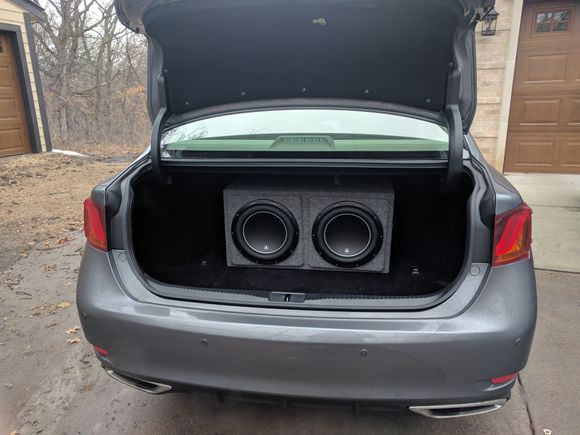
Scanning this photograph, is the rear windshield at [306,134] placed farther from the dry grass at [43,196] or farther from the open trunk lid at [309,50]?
the dry grass at [43,196]

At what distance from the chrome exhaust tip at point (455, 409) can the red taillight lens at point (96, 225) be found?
120 centimetres

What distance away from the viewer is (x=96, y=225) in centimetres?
158

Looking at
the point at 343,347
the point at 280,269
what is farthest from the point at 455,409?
the point at 280,269

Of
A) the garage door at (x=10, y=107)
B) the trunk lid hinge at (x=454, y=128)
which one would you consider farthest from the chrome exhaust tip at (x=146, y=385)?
the garage door at (x=10, y=107)

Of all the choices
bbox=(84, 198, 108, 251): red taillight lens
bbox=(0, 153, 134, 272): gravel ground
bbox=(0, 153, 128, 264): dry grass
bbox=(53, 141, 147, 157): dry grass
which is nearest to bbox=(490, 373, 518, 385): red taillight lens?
bbox=(84, 198, 108, 251): red taillight lens

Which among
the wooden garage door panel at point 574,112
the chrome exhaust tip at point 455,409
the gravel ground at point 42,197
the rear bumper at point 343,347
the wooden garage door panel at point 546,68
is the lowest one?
the gravel ground at point 42,197

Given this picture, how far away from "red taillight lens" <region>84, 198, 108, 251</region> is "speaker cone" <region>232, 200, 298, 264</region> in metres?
0.60

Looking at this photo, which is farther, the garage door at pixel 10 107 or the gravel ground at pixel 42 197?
the garage door at pixel 10 107

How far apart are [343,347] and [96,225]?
1.00 meters

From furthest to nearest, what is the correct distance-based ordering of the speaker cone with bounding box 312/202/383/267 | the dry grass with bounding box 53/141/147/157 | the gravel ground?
1. the dry grass with bounding box 53/141/147/157
2. the gravel ground
3. the speaker cone with bounding box 312/202/383/267

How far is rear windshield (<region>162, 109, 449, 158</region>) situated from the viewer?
175 centimetres

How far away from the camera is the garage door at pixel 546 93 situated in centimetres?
587

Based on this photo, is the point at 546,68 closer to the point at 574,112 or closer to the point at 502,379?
the point at 574,112

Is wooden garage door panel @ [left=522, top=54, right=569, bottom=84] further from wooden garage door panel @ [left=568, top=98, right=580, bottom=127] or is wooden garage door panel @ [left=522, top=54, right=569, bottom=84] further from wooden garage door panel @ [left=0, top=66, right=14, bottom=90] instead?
wooden garage door panel @ [left=0, top=66, right=14, bottom=90]
